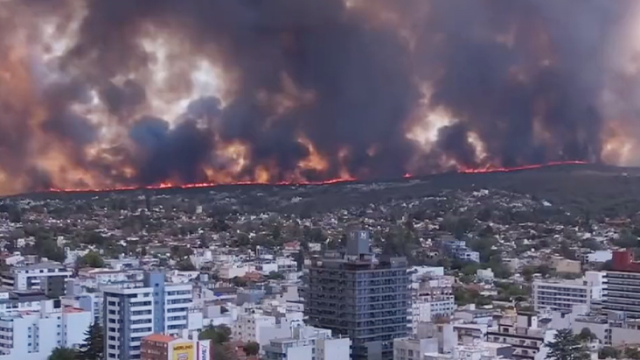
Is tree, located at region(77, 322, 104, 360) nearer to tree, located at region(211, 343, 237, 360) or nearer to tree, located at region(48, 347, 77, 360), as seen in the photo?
tree, located at region(48, 347, 77, 360)

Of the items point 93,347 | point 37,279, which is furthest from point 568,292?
point 93,347

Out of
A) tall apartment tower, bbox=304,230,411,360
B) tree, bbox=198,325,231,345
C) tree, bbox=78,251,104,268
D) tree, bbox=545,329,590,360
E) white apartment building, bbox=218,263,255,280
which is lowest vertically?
tree, bbox=545,329,590,360

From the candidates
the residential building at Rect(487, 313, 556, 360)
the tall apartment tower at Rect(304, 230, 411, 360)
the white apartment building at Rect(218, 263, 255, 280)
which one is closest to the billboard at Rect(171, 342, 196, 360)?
the tall apartment tower at Rect(304, 230, 411, 360)

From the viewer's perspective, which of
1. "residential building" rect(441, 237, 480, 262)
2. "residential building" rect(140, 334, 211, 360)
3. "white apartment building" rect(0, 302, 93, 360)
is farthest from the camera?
"residential building" rect(441, 237, 480, 262)

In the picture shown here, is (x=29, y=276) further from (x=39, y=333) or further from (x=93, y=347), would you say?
(x=93, y=347)

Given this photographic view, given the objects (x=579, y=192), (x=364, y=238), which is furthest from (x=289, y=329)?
(x=579, y=192)

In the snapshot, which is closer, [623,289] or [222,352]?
[222,352]

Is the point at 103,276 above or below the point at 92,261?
below
